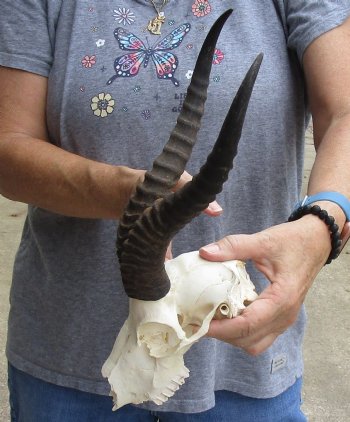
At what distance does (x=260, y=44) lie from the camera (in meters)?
1.48

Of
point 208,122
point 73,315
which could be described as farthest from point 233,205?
point 73,315

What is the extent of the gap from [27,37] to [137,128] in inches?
12.2

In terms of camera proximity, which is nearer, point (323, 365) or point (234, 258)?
point (234, 258)

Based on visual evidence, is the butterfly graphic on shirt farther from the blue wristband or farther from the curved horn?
the curved horn

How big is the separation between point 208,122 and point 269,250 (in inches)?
13.6

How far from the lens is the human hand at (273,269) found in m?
1.19

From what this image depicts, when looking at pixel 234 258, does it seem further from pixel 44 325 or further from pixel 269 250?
pixel 44 325

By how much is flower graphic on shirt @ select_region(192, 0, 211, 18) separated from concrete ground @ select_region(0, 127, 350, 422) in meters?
2.01

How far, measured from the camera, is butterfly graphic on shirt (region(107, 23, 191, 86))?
57.2 inches

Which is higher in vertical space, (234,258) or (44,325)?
(234,258)

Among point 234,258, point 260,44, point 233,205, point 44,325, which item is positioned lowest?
point 44,325

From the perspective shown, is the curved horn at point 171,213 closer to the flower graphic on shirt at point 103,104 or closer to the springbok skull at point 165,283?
the springbok skull at point 165,283

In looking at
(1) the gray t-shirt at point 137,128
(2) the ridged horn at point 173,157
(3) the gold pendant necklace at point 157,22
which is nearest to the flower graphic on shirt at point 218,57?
(1) the gray t-shirt at point 137,128

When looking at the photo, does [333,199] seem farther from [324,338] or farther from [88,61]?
[324,338]
